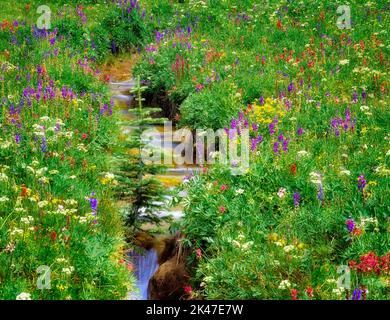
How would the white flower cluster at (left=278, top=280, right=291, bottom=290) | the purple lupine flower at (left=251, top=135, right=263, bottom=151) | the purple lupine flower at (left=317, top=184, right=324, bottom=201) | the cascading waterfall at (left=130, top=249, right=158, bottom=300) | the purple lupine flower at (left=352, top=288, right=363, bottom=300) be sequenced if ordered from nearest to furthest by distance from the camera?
the purple lupine flower at (left=352, top=288, right=363, bottom=300) → the white flower cluster at (left=278, top=280, right=291, bottom=290) → the purple lupine flower at (left=317, top=184, right=324, bottom=201) → the cascading waterfall at (left=130, top=249, right=158, bottom=300) → the purple lupine flower at (left=251, top=135, right=263, bottom=151)

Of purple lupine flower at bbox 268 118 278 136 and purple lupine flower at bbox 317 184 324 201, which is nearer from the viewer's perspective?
purple lupine flower at bbox 317 184 324 201

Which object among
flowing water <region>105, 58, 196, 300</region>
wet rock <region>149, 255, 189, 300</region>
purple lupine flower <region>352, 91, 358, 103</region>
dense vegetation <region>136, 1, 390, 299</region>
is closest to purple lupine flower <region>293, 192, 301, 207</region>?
dense vegetation <region>136, 1, 390, 299</region>

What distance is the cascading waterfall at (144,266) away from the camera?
788cm

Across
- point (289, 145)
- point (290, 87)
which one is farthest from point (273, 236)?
point (290, 87)

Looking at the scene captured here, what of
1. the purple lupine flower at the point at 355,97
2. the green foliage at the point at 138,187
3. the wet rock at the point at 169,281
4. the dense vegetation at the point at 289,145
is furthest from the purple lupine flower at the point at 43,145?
the purple lupine flower at the point at 355,97

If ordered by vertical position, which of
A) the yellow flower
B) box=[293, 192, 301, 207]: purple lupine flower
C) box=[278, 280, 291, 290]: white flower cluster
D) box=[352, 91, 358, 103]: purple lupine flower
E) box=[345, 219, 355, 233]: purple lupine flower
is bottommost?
box=[278, 280, 291, 290]: white flower cluster

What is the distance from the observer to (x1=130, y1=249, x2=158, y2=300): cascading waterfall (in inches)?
310

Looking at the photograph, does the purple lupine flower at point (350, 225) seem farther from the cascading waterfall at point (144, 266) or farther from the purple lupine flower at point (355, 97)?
the purple lupine flower at point (355, 97)

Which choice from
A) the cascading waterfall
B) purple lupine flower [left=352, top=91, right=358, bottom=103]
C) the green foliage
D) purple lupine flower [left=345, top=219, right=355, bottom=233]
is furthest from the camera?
purple lupine flower [left=352, top=91, right=358, bottom=103]

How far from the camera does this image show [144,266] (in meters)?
8.05

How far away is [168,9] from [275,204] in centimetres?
1322

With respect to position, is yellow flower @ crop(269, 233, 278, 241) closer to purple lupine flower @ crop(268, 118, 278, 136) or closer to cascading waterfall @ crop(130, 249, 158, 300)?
cascading waterfall @ crop(130, 249, 158, 300)

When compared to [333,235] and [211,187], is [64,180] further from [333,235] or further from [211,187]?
[333,235]

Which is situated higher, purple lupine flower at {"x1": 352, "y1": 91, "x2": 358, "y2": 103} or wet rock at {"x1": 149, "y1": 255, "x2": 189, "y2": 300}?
purple lupine flower at {"x1": 352, "y1": 91, "x2": 358, "y2": 103}
